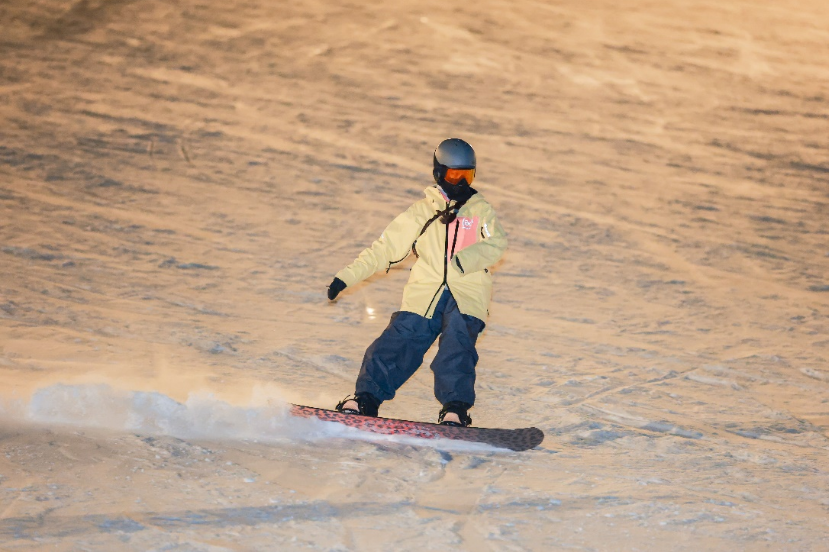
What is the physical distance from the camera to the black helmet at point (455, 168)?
4367mm

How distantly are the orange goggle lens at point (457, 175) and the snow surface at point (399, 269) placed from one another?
1197 mm

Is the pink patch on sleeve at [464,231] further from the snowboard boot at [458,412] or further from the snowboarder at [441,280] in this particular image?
the snowboard boot at [458,412]

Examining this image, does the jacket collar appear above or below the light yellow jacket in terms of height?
above

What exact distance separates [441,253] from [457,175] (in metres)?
0.37

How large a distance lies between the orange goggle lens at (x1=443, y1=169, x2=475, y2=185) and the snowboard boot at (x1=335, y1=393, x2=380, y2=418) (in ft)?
3.44

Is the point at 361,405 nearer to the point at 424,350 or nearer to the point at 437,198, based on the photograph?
the point at 424,350

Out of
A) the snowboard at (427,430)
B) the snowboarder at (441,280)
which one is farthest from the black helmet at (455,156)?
the snowboard at (427,430)

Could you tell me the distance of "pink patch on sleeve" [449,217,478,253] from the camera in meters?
4.38

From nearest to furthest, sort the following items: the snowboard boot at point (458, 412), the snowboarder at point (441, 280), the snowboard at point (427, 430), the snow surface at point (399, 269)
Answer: the snow surface at point (399, 269) → the snowboard at point (427, 430) → the snowboard boot at point (458, 412) → the snowboarder at point (441, 280)

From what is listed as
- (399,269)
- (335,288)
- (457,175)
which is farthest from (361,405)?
(399,269)

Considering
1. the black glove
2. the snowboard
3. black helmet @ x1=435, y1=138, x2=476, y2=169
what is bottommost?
the snowboard

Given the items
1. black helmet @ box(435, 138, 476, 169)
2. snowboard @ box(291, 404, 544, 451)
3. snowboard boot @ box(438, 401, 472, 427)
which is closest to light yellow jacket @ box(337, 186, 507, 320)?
black helmet @ box(435, 138, 476, 169)

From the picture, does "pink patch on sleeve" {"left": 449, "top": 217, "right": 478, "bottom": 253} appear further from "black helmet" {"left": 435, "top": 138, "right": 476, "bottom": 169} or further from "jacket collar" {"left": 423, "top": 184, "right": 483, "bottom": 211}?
"black helmet" {"left": 435, "top": 138, "right": 476, "bottom": 169}

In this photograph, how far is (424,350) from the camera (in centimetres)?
451
